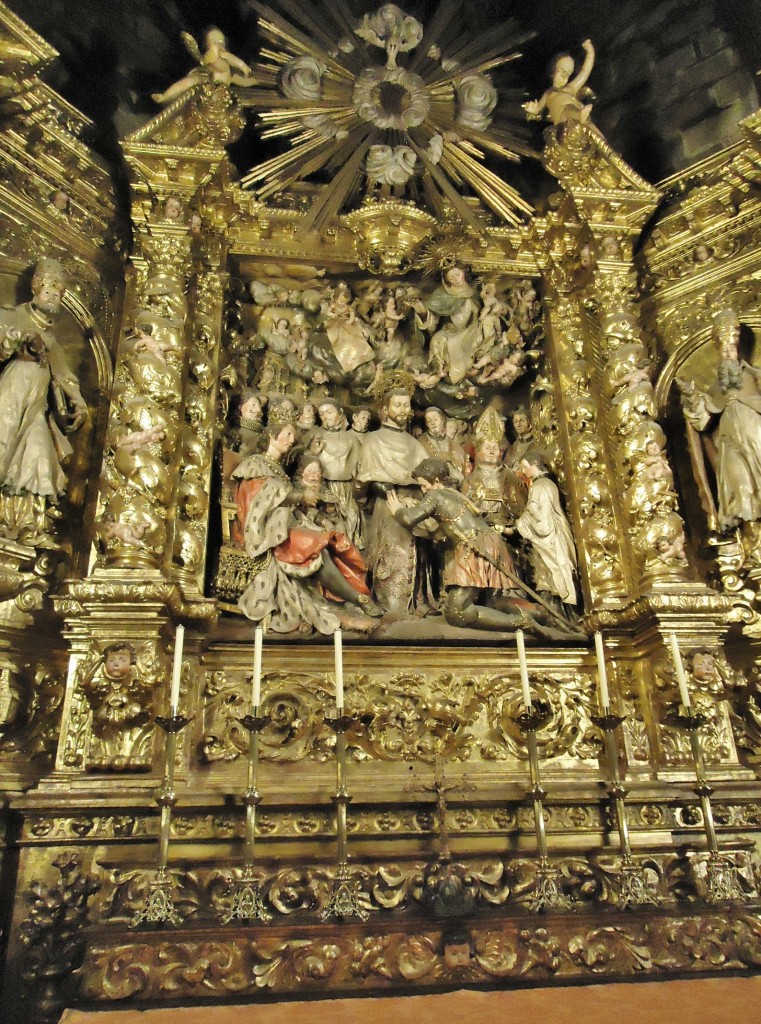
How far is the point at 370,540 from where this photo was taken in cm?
514

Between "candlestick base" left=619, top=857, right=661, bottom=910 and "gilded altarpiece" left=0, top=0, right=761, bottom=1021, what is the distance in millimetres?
20

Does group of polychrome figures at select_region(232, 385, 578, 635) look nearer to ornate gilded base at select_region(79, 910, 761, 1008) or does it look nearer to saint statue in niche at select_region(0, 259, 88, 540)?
saint statue in niche at select_region(0, 259, 88, 540)

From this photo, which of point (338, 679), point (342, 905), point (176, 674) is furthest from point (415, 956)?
point (176, 674)

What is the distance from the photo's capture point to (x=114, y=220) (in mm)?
5516

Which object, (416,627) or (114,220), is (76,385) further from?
(416,627)

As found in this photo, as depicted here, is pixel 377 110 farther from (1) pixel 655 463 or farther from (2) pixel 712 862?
(2) pixel 712 862

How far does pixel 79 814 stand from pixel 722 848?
2.86m

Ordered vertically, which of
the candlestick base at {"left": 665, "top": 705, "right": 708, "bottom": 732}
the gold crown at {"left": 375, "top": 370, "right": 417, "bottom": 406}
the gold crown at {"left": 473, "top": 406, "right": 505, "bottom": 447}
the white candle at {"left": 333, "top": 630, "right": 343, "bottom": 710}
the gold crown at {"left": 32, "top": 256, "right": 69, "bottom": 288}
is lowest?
the candlestick base at {"left": 665, "top": 705, "right": 708, "bottom": 732}

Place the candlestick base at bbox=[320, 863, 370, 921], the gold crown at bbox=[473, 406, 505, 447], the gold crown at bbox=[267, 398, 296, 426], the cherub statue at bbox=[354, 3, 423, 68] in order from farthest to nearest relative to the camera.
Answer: the cherub statue at bbox=[354, 3, 423, 68] → the gold crown at bbox=[473, 406, 505, 447] → the gold crown at bbox=[267, 398, 296, 426] → the candlestick base at bbox=[320, 863, 370, 921]

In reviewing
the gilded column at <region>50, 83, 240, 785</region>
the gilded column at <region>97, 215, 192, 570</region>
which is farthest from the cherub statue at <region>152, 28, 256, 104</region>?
the gilded column at <region>97, 215, 192, 570</region>

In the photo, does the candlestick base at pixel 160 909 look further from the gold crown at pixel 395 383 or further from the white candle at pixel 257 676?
the gold crown at pixel 395 383

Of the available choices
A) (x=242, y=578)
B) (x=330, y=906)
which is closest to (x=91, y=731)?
(x=242, y=578)

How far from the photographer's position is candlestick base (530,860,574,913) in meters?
3.16

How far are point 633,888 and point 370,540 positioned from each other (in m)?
2.47
